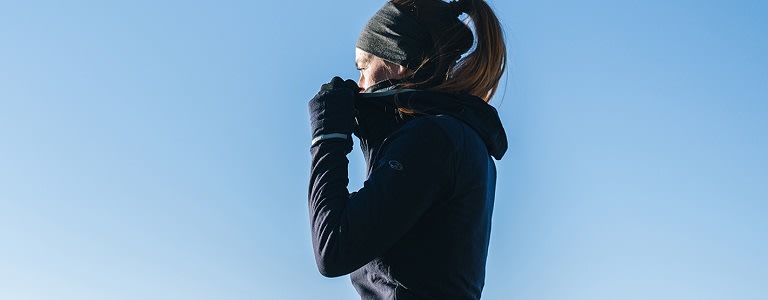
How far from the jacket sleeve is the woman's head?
527 millimetres

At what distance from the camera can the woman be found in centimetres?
400

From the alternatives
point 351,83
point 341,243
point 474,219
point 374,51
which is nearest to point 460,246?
point 474,219

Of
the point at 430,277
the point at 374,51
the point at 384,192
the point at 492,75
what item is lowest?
the point at 430,277

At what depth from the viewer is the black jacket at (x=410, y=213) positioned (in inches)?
157

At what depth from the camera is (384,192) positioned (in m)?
4.03

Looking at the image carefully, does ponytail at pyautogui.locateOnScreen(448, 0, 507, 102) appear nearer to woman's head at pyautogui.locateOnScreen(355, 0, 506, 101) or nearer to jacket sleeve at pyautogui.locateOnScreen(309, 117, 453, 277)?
woman's head at pyautogui.locateOnScreen(355, 0, 506, 101)

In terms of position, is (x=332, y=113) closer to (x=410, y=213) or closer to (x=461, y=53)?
(x=410, y=213)

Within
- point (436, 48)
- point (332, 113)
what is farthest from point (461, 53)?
point (332, 113)

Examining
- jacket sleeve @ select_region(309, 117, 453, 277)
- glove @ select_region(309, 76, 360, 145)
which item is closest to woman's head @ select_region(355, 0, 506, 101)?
glove @ select_region(309, 76, 360, 145)

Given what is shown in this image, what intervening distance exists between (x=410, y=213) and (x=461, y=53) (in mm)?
1075

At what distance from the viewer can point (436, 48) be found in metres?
4.86

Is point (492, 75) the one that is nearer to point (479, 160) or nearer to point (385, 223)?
point (479, 160)

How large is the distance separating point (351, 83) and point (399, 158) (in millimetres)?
593

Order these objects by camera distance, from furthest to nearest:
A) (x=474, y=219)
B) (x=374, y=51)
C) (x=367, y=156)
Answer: (x=374, y=51) → (x=367, y=156) → (x=474, y=219)
